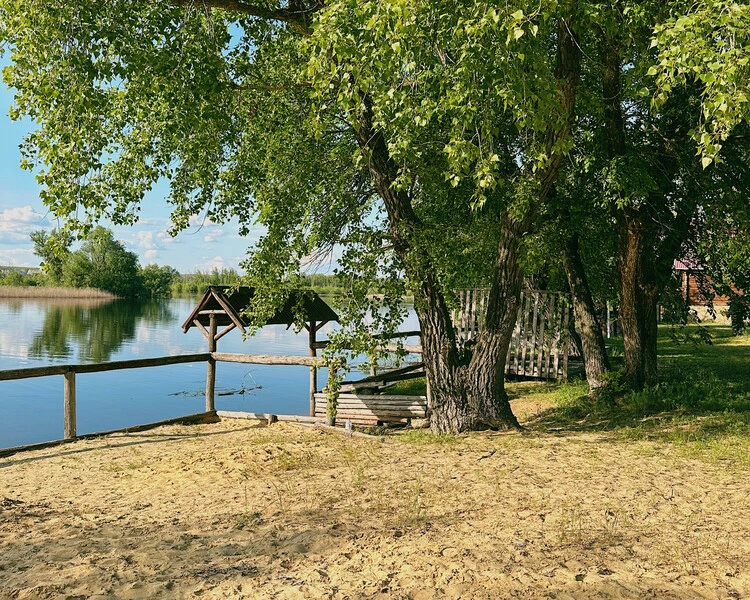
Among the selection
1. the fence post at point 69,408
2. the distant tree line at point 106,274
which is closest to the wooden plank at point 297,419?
the fence post at point 69,408

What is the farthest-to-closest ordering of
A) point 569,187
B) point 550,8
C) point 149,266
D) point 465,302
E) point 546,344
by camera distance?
point 149,266
point 465,302
point 546,344
point 569,187
point 550,8

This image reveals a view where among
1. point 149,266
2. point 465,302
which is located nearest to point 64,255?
point 465,302

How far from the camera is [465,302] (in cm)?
1828

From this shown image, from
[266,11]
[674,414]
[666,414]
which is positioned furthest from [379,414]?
[266,11]

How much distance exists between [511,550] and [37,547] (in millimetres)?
4045

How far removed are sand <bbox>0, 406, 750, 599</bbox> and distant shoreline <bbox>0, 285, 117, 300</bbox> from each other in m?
82.8

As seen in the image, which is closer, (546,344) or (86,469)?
(86,469)

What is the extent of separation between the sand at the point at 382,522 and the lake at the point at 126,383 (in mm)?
11351

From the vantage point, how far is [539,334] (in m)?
17.0

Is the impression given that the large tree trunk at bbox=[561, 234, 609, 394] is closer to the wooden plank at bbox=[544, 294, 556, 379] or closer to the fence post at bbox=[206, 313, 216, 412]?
the wooden plank at bbox=[544, 294, 556, 379]

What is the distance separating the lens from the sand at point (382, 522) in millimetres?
4949

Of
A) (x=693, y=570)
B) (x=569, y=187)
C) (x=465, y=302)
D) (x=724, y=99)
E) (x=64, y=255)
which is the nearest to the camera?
(x=693, y=570)

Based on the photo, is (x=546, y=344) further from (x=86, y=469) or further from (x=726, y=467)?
(x=86, y=469)

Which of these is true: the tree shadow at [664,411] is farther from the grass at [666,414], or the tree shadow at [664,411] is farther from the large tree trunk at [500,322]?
the large tree trunk at [500,322]
